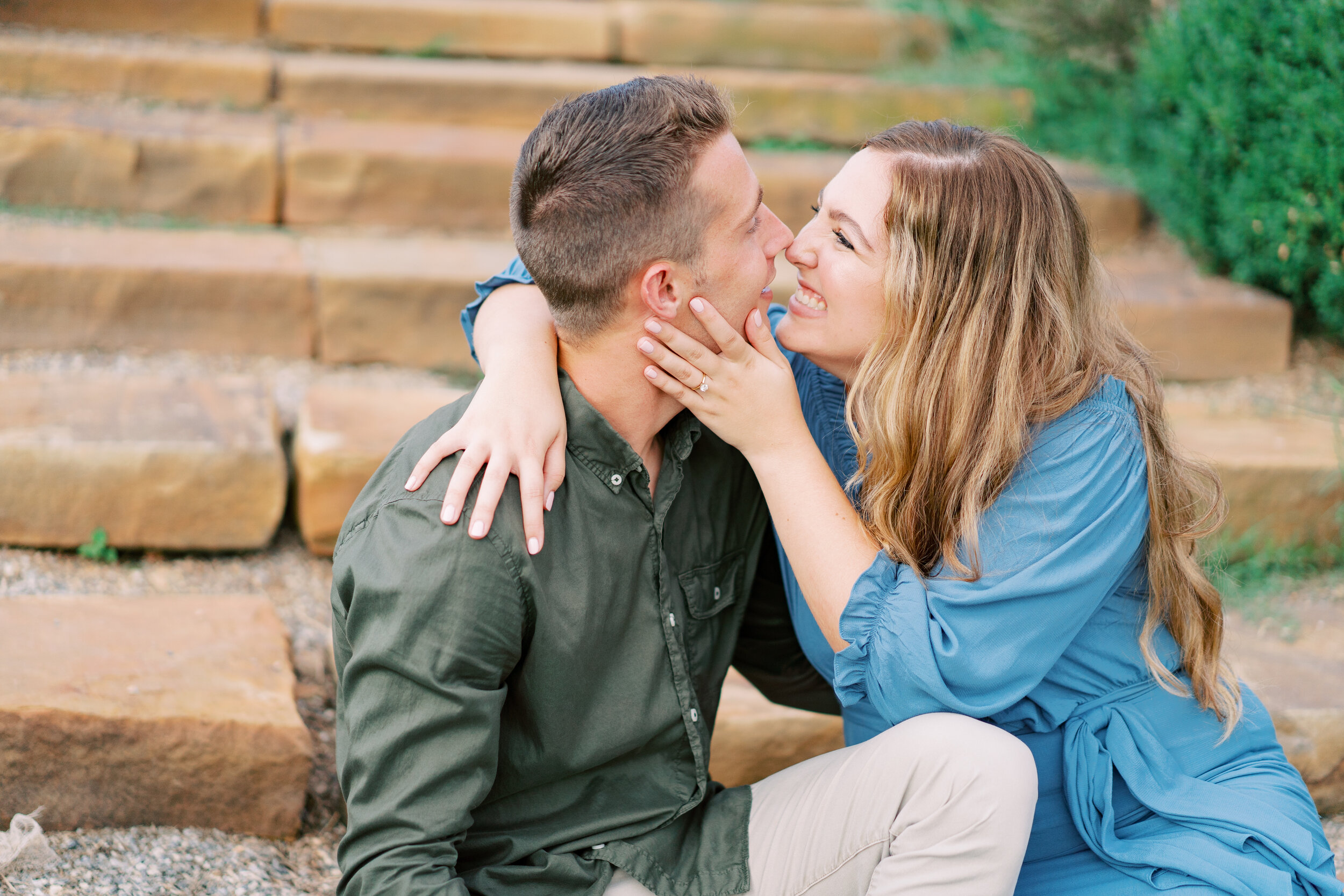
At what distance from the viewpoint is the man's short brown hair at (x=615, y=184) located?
169cm

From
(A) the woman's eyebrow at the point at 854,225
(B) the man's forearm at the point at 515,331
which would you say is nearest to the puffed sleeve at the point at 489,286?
(B) the man's forearm at the point at 515,331

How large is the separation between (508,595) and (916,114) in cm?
328

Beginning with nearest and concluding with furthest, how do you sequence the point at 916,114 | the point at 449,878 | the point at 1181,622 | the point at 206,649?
the point at 449,878, the point at 1181,622, the point at 206,649, the point at 916,114

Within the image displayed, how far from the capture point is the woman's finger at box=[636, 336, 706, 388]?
1751 millimetres

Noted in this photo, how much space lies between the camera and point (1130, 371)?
1918 mm

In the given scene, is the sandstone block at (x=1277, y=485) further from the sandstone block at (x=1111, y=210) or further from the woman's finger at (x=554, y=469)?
the woman's finger at (x=554, y=469)

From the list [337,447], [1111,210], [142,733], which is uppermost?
[1111,210]

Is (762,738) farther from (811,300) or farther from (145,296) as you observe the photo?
(145,296)

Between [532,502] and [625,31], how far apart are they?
3.41 meters

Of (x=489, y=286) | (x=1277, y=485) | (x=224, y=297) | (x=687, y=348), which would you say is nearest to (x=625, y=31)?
(x=224, y=297)

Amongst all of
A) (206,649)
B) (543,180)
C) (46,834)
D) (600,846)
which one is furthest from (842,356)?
(46,834)

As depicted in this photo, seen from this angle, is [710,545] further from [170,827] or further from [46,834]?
[46,834]

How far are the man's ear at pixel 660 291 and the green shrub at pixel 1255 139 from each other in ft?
7.58

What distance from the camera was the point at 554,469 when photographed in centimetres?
171
